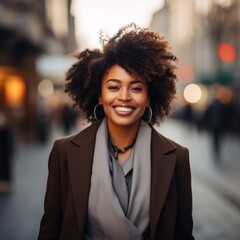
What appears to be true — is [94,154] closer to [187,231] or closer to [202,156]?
[187,231]

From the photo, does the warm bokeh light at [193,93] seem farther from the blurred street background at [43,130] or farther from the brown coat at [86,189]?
the brown coat at [86,189]

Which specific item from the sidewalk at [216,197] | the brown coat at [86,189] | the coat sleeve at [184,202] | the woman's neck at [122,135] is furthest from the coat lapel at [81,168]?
the sidewalk at [216,197]

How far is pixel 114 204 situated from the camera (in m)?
2.62

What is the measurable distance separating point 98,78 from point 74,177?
565 mm

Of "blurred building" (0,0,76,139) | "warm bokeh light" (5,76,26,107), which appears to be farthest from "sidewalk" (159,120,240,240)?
"warm bokeh light" (5,76,26,107)

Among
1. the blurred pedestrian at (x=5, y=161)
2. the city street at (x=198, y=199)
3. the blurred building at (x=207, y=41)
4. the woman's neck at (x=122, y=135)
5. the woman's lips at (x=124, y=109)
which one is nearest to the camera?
the woman's lips at (x=124, y=109)

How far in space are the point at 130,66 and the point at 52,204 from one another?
33.5 inches

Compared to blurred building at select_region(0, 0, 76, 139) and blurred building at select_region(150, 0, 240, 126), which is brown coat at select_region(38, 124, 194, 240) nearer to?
blurred building at select_region(150, 0, 240, 126)

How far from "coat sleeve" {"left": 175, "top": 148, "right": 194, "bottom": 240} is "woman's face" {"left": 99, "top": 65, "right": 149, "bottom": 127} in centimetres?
39

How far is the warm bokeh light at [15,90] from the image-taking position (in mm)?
22703

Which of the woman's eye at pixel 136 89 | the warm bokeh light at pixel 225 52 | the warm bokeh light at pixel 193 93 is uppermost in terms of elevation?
the warm bokeh light at pixel 225 52

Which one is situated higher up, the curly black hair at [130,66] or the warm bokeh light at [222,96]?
the curly black hair at [130,66]

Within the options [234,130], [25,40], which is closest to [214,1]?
[234,130]

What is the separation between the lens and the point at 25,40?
19859 millimetres
